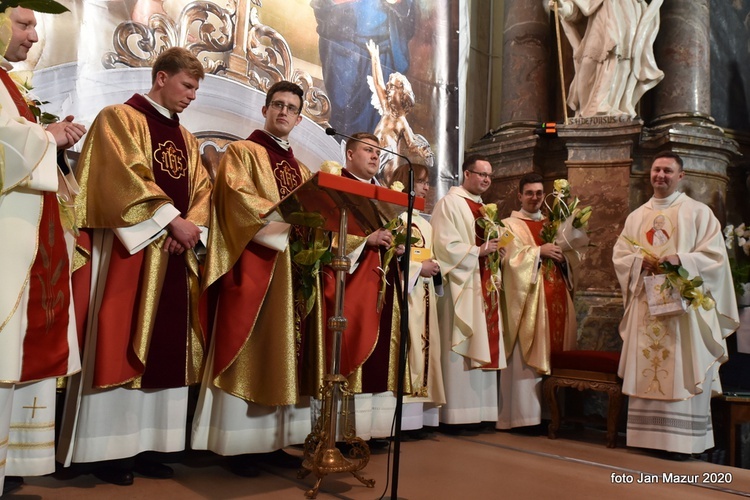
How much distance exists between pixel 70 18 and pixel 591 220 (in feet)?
16.3

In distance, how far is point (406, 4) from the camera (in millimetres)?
7051

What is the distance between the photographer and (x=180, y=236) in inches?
135

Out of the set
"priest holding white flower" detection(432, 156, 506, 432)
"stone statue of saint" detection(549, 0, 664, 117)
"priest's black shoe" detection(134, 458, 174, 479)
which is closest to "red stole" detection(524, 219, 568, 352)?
"priest holding white flower" detection(432, 156, 506, 432)

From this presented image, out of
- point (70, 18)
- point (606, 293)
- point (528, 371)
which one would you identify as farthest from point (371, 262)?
point (606, 293)

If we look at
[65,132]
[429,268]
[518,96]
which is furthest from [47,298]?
[518,96]

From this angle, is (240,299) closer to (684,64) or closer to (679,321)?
(679,321)

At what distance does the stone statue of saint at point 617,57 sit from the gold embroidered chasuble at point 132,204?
16.6 ft

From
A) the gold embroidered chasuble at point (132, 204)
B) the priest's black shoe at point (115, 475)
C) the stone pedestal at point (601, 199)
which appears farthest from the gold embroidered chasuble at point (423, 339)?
the stone pedestal at point (601, 199)

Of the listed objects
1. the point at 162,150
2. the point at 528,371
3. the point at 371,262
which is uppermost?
the point at 162,150

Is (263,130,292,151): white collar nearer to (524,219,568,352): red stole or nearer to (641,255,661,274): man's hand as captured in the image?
(524,219,568,352): red stole

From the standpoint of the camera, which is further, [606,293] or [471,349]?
[606,293]

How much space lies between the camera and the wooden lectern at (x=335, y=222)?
300 centimetres

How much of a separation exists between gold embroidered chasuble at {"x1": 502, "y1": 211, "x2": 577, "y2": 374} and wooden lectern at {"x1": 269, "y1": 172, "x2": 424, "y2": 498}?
99.7 inches

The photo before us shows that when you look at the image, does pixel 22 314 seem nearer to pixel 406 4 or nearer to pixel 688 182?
pixel 406 4
